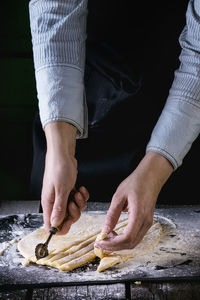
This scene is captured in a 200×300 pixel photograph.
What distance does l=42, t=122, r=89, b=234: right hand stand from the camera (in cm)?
142

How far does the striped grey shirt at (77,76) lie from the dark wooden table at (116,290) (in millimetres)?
398

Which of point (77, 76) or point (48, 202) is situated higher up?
point (77, 76)

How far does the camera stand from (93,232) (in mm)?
1654

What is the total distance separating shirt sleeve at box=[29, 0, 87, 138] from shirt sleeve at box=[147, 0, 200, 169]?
0.30m

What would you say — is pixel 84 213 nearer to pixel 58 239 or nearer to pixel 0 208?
pixel 58 239

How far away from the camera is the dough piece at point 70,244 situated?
1407mm

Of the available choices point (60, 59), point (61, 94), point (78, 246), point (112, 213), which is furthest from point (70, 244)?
point (60, 59)

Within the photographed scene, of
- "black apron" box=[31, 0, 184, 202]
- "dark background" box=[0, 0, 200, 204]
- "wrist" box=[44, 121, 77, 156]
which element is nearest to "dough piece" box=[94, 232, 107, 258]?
"wrist" box=[44, 121, 77, 156]

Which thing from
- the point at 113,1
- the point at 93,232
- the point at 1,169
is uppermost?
the point at 113,1

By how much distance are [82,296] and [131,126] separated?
92 cm

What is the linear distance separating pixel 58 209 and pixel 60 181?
0.29 ft

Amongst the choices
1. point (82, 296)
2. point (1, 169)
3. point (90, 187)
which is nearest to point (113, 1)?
point (90, 187)

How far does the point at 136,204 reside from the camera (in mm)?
1349

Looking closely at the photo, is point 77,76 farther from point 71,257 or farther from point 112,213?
point 71,257
